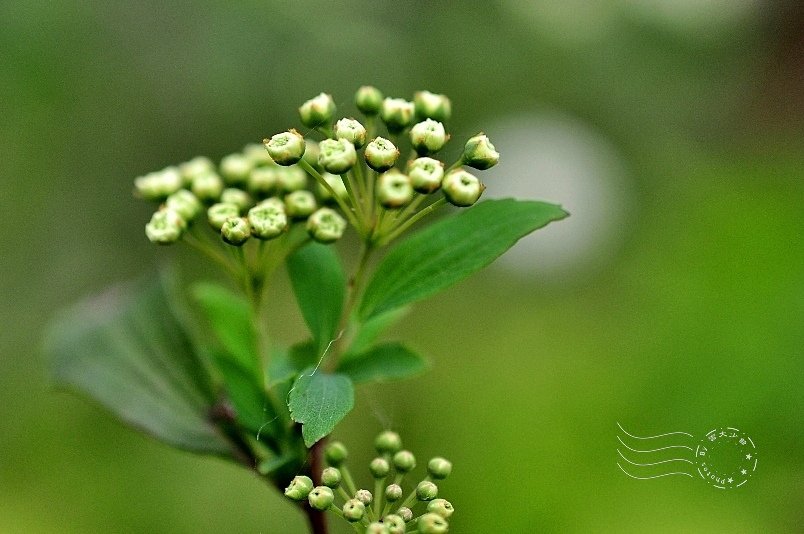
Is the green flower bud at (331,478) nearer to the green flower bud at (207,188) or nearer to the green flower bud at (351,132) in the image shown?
the green flower bud at (351,132)

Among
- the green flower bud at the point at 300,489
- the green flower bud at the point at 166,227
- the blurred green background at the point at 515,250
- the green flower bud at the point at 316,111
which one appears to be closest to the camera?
the green flower bud at the point at 300,489

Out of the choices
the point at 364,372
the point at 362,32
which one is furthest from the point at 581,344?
the point at 364,372

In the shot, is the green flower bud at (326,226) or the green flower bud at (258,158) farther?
the green flower bud at (258,158)

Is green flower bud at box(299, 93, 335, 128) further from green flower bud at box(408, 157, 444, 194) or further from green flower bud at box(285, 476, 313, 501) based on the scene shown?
green flower bud at box(285, 476, 313, 501)

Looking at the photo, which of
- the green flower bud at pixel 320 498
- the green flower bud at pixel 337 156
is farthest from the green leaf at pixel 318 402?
the green flower bud at pixel 337 156

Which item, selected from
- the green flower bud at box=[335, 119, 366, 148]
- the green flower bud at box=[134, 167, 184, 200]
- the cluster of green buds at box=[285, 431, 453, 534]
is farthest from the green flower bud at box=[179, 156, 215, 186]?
the cluster of green buds at box=[285, 431, 453, 534]

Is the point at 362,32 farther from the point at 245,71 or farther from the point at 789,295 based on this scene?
the point at 789,295
